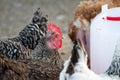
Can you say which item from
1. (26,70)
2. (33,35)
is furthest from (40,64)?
(33,35)

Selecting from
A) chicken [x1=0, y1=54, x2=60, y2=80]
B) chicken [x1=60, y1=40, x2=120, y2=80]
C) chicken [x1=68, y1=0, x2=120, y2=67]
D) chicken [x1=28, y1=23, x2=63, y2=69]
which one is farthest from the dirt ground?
chicken [x1=60, y1=40, x2=120, y2=80]

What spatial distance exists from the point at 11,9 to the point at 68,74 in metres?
4.37

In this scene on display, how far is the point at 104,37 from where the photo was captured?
11.3ft

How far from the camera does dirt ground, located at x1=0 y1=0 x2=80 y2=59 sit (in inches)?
258

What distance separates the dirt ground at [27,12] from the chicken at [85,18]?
Result: 2.33 metres

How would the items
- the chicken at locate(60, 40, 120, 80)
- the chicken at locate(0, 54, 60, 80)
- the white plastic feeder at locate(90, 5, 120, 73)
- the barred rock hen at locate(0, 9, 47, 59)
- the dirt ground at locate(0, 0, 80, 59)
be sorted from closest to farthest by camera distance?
the chicken at locate(60, 40, 120, 80) < the chicken at locate(0, 54, 60, 80) < the white plastic feeder at locate(90, 5, 120, 73) < the barred rock hen at locate(0, 9, 47, 59) < the dirt ground at locate(0, 0, 80, 59)

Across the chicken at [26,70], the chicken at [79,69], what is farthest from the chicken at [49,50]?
the chicken at [79,69]

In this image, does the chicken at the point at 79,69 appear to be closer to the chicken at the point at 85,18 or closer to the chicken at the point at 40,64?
the chicken at the point at 40,64

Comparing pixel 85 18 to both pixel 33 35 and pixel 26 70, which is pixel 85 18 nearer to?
pixel 33 35

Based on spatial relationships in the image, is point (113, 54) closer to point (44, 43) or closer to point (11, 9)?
point (44, 43)

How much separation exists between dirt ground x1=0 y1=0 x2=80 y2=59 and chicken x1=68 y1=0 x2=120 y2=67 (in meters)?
2.33

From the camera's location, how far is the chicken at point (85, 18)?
3.79 metres

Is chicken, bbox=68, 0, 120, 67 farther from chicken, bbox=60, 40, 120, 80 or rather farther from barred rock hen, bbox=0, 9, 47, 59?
chicken, bbox=60, 40, 120, 80

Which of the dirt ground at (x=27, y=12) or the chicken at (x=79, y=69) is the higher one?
the dirt ground at (x=27, y=12)
